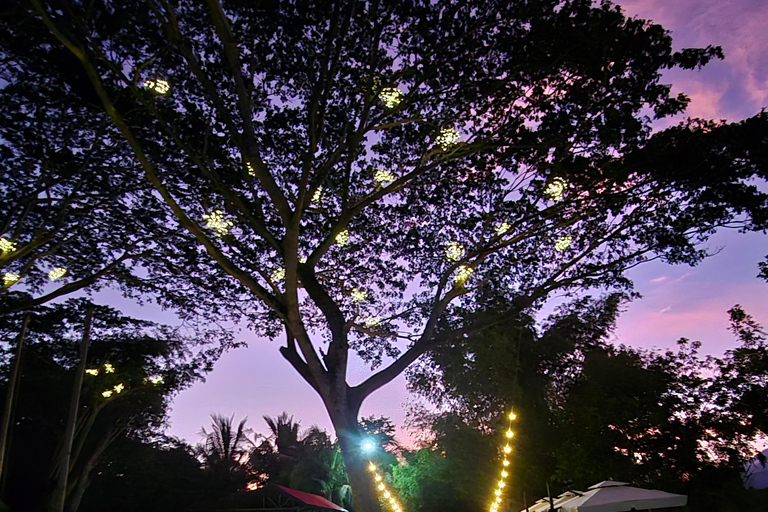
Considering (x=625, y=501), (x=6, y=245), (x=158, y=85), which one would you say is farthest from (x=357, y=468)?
(x=6, y=245)

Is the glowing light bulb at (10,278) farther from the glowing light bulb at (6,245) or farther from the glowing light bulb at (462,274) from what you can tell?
the glowing light bulb at (462,274)

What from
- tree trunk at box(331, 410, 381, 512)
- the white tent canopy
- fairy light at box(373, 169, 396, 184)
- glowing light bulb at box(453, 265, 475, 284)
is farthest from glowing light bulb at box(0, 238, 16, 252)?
the white tent canopy

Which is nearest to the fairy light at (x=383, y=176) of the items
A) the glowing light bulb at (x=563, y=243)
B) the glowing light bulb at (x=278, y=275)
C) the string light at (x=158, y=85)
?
the glowing light bulb at (x=278, y=275)

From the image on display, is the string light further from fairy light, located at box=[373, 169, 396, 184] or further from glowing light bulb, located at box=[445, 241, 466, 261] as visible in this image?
glowing light bulb, located at box=[445, 241, 466, 261]

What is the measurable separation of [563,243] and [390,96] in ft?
13.1

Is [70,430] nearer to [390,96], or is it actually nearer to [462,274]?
[462,274]

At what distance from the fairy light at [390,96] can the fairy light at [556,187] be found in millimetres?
2798

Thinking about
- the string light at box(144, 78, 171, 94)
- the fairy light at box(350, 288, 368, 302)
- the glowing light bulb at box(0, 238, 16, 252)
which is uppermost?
the string light at box(144, 78, 171, 94)

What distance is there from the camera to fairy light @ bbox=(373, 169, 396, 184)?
8391mm

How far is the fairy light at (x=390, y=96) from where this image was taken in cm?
723

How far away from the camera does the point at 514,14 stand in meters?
7.14

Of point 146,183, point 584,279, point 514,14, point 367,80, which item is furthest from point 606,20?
point 146,183

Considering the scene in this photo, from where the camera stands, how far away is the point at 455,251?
925 centimetres

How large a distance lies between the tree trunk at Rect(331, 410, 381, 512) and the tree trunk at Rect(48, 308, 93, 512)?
29.1ft
